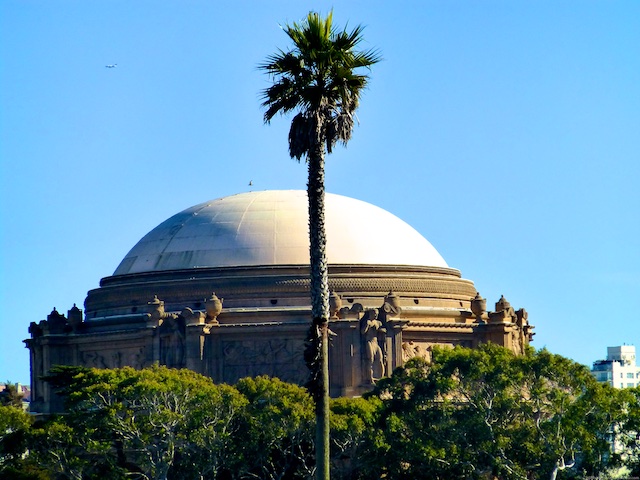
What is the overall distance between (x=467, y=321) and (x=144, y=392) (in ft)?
113

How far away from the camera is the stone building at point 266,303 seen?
134 m

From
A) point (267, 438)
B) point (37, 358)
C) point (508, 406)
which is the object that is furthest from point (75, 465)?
point (37, 358)

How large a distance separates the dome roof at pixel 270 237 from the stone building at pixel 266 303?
3.7 inches

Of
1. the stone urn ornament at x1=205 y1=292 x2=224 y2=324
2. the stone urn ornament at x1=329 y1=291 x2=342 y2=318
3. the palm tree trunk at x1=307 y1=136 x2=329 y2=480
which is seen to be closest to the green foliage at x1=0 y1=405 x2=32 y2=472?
the stone urn ornament at x1=205 y1=292 x2=224 y2=324

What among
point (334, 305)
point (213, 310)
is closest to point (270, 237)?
point (213, 310)

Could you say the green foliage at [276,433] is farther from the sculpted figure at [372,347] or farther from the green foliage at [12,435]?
the sculpted figure at [372,347]

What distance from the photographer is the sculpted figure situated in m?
133

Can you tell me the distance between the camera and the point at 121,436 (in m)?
116

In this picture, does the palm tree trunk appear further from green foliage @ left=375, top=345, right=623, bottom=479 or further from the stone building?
the stone building

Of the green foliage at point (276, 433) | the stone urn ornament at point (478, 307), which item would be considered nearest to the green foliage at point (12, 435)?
the green foliage at point (276, 433)

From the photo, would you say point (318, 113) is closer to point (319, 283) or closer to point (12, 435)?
point (319, 283)

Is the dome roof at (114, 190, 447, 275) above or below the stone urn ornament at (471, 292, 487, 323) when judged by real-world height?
above

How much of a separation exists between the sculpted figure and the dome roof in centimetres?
703

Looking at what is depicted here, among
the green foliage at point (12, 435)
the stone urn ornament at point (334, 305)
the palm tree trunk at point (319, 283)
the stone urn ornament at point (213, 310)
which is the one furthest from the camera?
the stone urn ornament at point (213, 310)
